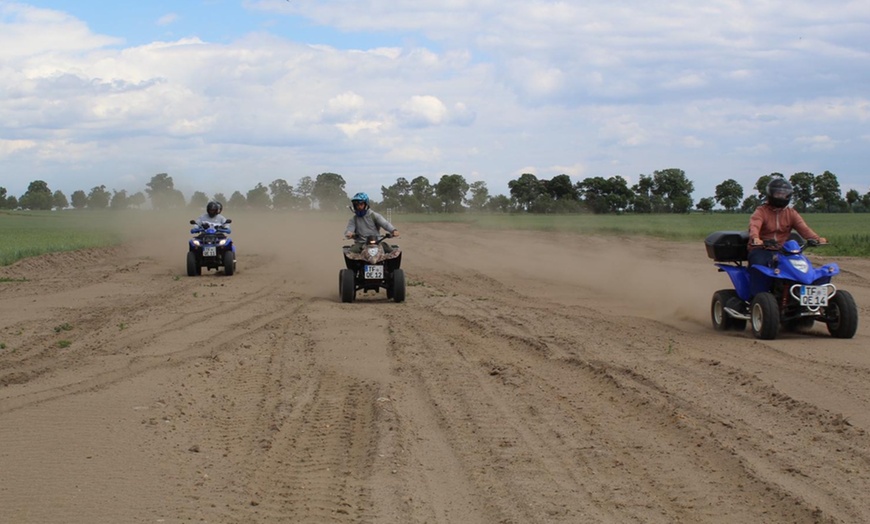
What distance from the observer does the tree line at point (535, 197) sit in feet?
245

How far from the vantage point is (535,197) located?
85938 millimetres

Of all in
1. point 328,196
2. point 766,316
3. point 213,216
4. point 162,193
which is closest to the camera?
point 766,316

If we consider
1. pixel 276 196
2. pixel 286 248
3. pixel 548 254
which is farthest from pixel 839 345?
pixel 276 196

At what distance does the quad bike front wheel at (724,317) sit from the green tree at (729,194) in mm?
82842

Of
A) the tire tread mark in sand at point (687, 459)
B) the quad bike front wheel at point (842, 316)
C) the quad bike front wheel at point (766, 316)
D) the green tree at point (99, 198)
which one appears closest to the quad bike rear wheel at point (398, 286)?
the quad bike front wheel at point (766, 316)

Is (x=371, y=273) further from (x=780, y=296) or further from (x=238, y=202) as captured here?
(x=238, y=202)

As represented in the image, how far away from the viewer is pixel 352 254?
1727 cm

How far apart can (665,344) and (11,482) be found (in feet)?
26.8

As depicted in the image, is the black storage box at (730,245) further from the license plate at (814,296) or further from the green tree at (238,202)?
the green tree at (238,202)

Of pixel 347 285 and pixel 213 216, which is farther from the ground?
pixel 213 216

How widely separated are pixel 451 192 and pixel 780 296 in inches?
3041

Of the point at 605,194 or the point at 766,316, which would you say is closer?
the point at 766,316

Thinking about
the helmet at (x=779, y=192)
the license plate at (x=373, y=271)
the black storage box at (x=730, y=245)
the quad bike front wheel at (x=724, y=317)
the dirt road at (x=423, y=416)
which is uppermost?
the helmet at (x=779, y=192)

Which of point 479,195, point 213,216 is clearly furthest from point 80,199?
point 213,216
